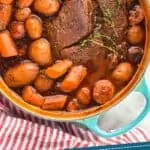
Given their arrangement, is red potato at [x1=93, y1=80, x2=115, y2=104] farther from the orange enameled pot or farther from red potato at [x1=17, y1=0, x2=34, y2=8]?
red potato at [x1=17, y1=0, x2=34, y2=8]

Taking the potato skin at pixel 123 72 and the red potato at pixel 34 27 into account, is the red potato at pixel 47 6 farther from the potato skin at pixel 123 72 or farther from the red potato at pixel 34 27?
the potato skin at pixel 123 72

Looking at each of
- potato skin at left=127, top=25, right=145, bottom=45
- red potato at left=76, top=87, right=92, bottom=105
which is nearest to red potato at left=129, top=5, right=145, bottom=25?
potato skin at left=127, top=25, right=145, bottom=45

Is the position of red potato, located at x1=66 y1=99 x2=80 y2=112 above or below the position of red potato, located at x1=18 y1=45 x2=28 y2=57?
below

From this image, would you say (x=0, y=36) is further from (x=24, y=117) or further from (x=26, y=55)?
(x=24, y=117)

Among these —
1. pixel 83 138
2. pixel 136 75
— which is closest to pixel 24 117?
pixel 83 138

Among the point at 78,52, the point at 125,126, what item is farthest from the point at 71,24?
the point at 125,126

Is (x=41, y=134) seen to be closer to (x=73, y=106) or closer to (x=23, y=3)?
(x=73, y=106)
